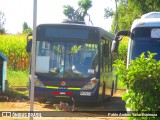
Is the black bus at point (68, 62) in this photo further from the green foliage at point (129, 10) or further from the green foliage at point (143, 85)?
the green foliage at point (129, 10)

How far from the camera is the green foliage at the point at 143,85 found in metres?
5.41

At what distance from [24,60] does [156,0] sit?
11830mm

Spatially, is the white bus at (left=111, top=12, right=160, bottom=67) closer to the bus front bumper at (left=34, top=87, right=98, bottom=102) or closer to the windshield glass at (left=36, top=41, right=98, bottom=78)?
the windshield glass at (left=36, top=41, right=98, bottom=78)

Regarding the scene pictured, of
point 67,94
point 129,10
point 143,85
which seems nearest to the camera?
point 143,85

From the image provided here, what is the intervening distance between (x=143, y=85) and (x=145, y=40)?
3670 mm

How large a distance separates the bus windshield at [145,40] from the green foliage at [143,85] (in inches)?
130

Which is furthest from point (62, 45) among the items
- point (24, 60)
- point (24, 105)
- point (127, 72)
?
point (24, 60)

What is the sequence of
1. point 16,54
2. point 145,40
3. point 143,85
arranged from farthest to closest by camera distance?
point 16,54 < point 145,40 < point 143,85

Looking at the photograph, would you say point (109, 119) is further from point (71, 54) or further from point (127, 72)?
point (127, 72)

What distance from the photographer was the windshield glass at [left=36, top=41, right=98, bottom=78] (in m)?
11.6

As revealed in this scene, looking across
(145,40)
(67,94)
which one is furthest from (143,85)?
(67,94)

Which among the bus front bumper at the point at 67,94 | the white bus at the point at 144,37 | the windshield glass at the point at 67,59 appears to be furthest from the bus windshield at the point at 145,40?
the bus front bumper at the point at 67,94

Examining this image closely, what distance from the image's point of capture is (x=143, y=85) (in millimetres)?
5422

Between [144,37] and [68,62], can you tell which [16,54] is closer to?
[68,62]
